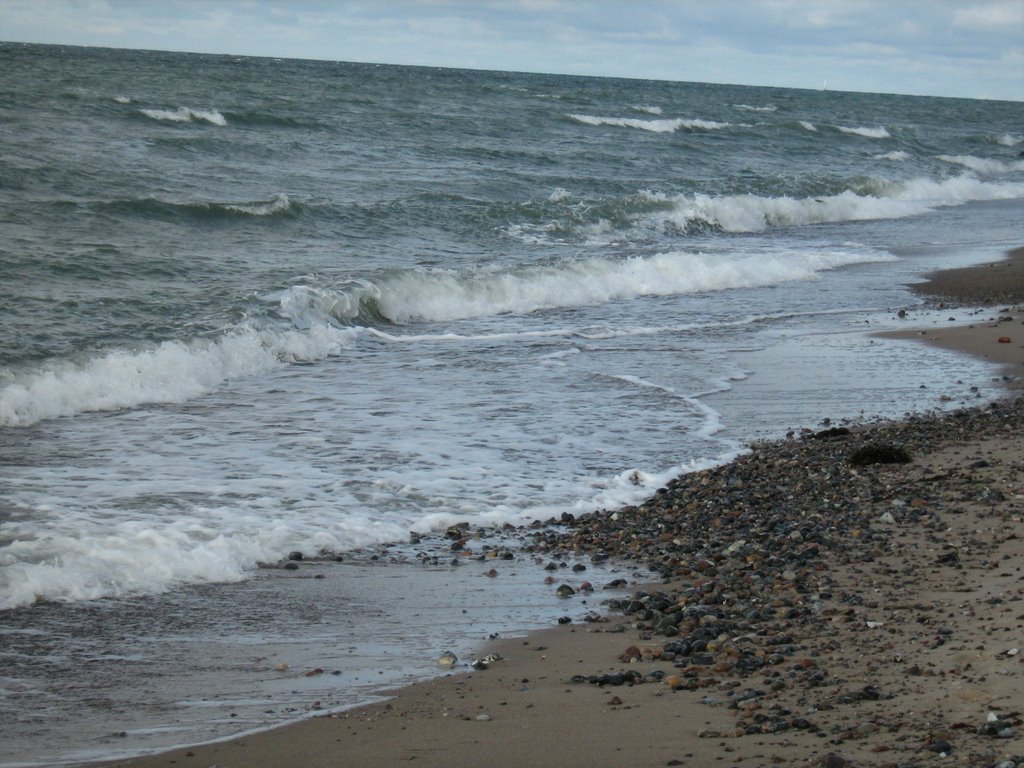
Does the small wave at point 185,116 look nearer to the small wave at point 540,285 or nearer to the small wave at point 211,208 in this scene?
the small wave at point 211,208

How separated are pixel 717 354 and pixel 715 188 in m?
17.0

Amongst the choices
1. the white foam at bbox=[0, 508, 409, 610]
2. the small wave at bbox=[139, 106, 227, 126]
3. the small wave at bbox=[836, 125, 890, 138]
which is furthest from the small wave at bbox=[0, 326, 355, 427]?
the small wave at bbox=[836, 125, 890, 138]

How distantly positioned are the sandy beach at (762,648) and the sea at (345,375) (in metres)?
0.33

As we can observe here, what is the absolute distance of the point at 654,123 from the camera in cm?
4803

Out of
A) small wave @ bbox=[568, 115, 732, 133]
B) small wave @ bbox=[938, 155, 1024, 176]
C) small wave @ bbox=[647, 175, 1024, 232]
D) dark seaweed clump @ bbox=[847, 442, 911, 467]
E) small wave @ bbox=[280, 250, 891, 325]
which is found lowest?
dark seaweed clump @ bbox=[847, 442, 911, 467]

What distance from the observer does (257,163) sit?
83.0 feet

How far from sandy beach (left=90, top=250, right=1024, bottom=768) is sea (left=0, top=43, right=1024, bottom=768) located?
327mm

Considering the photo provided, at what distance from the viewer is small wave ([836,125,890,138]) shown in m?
53.4

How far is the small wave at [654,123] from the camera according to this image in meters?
45.2

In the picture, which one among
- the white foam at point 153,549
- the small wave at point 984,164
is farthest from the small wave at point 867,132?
the white foam at point 153,549

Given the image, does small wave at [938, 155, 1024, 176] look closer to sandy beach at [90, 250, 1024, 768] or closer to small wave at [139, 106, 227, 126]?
small wave at [139, 106, 227, 126]

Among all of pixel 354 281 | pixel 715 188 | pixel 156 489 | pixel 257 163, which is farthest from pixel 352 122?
pixel 156 489

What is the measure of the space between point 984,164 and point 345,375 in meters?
40.0

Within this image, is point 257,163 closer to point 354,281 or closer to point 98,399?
point 354,281
